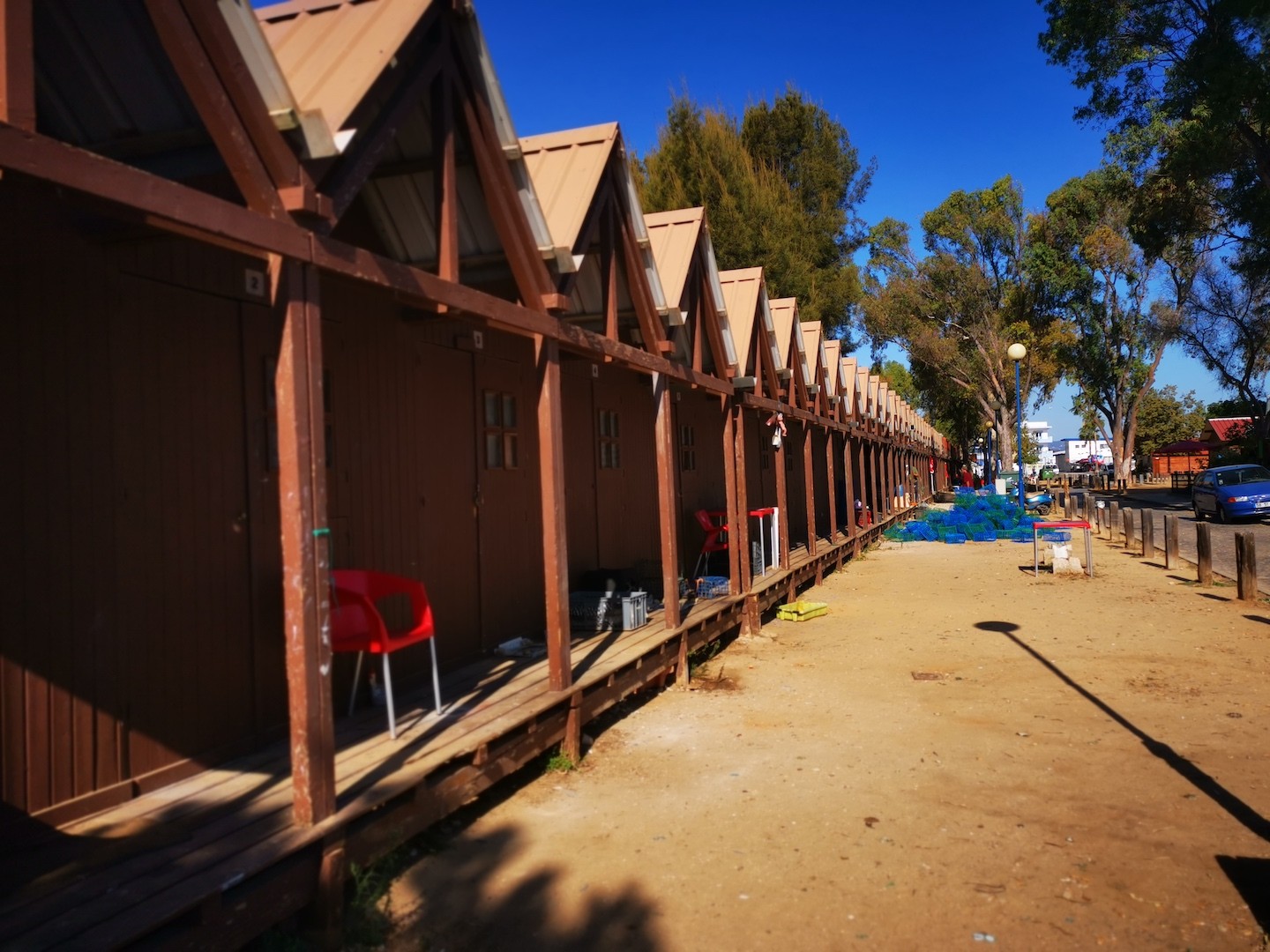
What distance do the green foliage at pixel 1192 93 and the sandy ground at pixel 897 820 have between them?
1351 cm

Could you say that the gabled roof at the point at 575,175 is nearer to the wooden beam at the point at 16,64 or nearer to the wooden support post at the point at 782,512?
the wooden beam at the point at 16,64

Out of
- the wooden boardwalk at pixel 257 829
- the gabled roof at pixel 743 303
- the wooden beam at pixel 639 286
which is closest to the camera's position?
the wooden boardwalk at pixel 257 829

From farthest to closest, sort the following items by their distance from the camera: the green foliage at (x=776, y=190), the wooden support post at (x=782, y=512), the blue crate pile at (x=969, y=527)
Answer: the green foliage at (x=776, y=190) < the blue crate pile at (x=969, y=527) < the wooden support post at (x=782, y=512)

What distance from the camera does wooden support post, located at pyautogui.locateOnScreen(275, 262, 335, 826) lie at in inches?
132

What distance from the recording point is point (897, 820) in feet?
15.3

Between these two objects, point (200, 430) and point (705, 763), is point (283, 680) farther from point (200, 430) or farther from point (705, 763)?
A: point (705, 763)

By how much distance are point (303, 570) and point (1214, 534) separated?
22853 mm

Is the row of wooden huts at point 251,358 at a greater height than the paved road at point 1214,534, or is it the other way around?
the row of wooden huts at point 251,358

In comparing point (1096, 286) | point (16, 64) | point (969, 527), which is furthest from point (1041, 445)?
point (16, 64)

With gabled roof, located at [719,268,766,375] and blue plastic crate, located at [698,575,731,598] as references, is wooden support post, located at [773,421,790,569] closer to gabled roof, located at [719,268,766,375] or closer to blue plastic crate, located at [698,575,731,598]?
gabled roof, located at [719,268,766,375]

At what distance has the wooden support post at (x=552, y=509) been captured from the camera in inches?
219

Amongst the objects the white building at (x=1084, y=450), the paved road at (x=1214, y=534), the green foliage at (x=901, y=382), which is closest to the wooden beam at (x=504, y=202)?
the paved road at (x=1214, y=534)

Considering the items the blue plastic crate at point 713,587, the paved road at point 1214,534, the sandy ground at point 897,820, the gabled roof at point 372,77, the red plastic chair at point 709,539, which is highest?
the gabled roof at point 372,77

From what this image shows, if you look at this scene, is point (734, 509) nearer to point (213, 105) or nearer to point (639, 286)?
point (639, 286)
